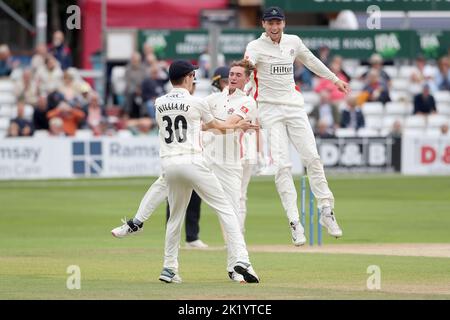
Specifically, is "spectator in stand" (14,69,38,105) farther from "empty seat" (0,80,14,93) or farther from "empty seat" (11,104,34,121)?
"empty seat" (0,80,14,93)

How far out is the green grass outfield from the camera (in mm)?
14398

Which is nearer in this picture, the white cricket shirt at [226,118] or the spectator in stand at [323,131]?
the white cricket shirt at [226,118]

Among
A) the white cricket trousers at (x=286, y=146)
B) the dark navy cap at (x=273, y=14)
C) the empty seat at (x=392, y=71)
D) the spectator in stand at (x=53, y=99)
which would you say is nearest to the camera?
the dark navy cap at (x=273, y=14)

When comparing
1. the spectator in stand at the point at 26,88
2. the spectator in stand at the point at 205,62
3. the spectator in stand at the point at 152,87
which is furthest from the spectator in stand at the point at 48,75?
the spectator in stand at the point at 205,62

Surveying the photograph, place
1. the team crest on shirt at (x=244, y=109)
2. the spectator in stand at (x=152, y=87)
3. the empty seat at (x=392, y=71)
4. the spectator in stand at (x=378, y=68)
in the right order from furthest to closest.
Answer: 1. the empty seat at (x=392, y=71)
2. the spectator in stand at (x=378, y=68)
3. the spectator in stand at (x=152, y=87)
4. the team crest on shirt at (x=244, y=109)

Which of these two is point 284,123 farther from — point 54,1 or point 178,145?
point 54,1

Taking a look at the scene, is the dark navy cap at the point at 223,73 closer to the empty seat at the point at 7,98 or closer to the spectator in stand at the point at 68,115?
the spectator in stand at the point at 68,115

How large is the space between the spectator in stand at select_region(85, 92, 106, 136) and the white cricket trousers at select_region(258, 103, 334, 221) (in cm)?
1629

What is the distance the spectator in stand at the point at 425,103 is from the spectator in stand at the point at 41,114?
9.60 metres

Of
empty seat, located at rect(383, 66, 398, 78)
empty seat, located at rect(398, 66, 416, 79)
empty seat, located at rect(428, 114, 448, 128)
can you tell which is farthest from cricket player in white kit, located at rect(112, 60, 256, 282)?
empty seat, located at rect(398, 66, 416, 79)

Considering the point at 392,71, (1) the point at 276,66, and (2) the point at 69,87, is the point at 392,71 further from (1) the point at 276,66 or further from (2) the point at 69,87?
(1) the point at 276,66

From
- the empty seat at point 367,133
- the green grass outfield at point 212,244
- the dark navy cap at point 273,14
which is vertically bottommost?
the green grass outfield at point 212,244

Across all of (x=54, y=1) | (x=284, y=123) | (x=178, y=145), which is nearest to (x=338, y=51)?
(x=54, y=1)

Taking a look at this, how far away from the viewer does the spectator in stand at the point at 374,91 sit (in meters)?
35.4
